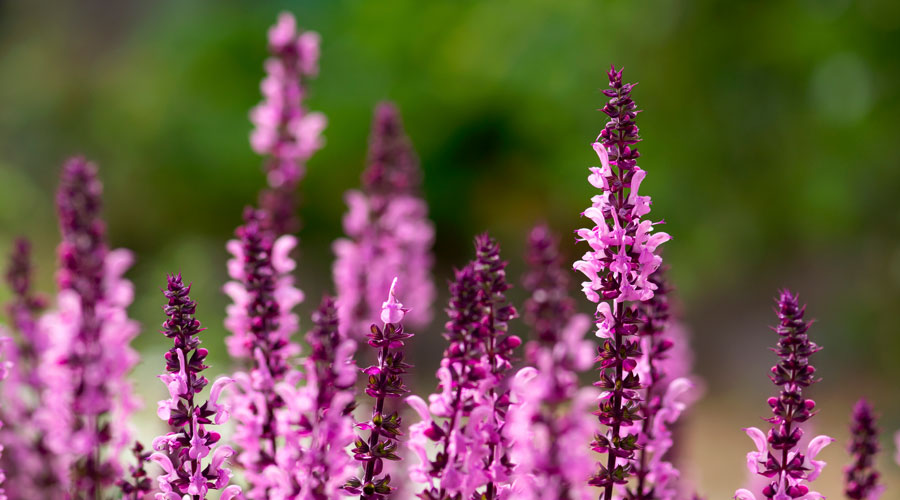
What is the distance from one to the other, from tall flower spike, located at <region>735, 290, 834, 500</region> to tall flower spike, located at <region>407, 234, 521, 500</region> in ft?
1.15

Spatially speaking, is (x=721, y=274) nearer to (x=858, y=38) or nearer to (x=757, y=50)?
(x=757, y=50)

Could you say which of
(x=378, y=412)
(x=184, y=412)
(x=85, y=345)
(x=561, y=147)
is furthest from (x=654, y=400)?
(x=561, y=147)

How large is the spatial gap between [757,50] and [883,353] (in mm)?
2546

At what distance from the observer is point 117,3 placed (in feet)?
44.4

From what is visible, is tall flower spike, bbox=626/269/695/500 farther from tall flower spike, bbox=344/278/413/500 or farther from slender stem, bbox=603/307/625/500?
tall flower spike, bbox=344/278/413/500

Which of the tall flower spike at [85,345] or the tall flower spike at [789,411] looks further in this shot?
the tall flower spike at [85,345]

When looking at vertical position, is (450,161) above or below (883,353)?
above

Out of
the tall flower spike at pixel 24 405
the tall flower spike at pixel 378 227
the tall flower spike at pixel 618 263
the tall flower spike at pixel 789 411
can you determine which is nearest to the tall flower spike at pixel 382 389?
the tall flower spike at pixel 618 263

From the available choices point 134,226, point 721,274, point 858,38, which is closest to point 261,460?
point 858,38

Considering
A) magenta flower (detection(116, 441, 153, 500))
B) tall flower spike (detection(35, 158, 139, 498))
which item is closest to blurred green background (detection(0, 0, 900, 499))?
tall flower spike (detection(35, 158, 139, 498))

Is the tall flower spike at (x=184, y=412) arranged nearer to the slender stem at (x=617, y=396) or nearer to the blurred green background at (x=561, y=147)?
the slender stem at (x=617, y=396)

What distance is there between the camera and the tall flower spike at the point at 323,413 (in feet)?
3.44

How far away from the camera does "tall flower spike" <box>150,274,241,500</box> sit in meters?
1.15

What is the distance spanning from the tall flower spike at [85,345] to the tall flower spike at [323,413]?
1.96 feet
